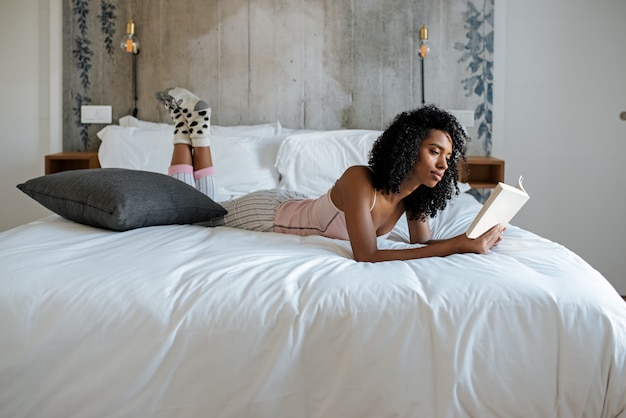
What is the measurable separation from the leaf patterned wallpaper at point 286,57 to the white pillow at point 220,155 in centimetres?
38

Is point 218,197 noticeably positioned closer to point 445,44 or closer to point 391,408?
point 445,44

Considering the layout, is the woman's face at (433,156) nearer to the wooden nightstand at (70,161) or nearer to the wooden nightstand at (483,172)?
the wooden nightstand at (483,172)

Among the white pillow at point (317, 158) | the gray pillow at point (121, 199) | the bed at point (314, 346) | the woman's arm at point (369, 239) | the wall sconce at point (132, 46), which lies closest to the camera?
the bed at point (314, 346)

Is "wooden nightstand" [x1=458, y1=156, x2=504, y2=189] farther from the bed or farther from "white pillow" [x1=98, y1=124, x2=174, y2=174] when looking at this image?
the bed

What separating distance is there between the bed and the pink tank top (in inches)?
25.3

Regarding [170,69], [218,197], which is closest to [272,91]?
[170,69]

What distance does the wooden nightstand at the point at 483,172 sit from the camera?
3588 millimetres

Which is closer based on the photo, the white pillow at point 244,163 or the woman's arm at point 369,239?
the woman's arm at point 369,239

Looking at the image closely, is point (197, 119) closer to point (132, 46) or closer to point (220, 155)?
point (220, 155)

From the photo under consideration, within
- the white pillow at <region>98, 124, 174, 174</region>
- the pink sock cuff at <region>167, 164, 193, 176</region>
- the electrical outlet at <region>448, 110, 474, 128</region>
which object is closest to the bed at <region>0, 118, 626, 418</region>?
the pink sock cuff at <region>167, 164, 193, 176</region>

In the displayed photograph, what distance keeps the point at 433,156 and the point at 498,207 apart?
11.2 inches

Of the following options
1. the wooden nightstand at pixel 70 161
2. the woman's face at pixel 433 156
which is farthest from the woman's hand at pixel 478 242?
the wooden nightstand at pixel 70 161

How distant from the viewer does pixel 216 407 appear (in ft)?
4.61

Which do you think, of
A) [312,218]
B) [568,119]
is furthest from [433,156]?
[568,119]
